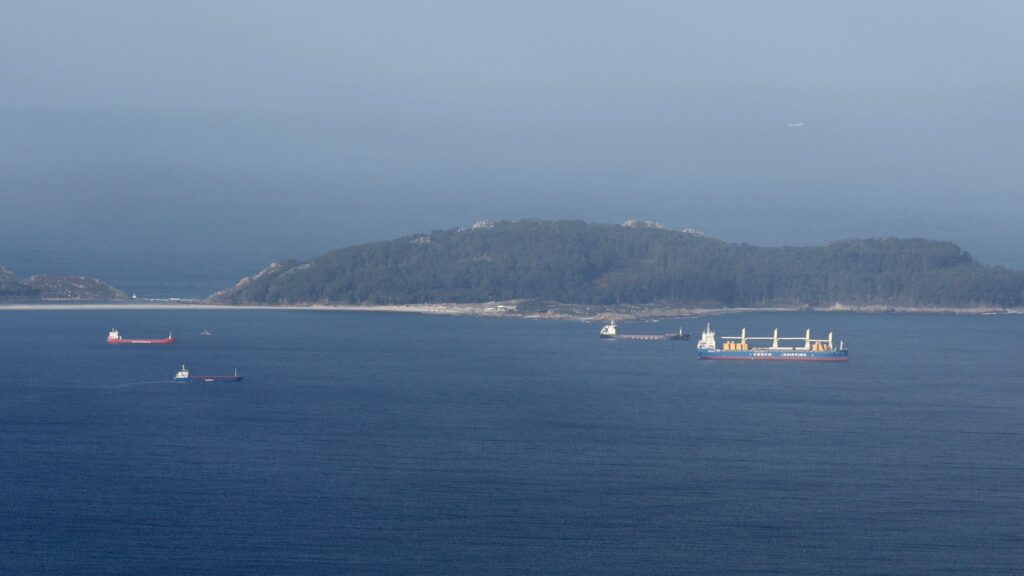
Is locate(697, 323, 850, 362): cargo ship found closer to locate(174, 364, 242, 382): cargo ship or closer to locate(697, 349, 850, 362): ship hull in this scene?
locate(697, 349, 850, 362): ship hull

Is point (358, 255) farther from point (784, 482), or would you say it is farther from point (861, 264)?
point (784, 482)

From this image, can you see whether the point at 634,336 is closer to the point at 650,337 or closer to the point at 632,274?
the point at 650,337

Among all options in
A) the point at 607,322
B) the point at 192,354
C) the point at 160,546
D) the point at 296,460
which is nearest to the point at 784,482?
the point at 296,460

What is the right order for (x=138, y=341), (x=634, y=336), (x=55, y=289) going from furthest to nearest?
1. (x=55, y=289)
2. (x=634, y=336)
3. (x=138, y=341)

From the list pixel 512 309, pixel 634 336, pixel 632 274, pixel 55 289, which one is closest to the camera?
pixel 634 336

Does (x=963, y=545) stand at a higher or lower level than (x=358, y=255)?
lower

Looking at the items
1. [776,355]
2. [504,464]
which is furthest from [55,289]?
[504,464]

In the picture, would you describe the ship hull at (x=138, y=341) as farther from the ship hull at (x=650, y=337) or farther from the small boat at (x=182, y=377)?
the ship hull at (x=650, y=337)

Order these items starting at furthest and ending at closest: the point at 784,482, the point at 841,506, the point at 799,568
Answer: the point at 784,482 → the point at 841,506 → the point at 799,568
